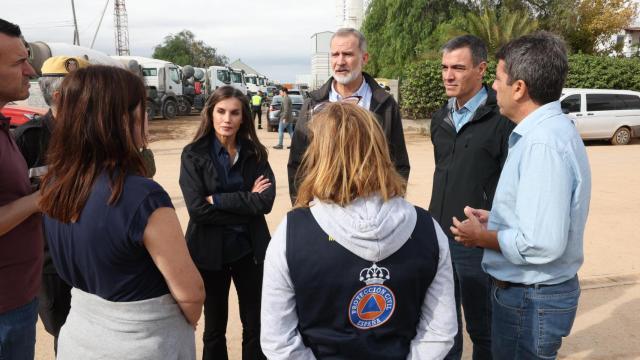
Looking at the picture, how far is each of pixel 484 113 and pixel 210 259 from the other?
1.79 meters

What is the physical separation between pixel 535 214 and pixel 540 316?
471 mm

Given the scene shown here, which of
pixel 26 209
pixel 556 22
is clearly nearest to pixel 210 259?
pixel 26 209

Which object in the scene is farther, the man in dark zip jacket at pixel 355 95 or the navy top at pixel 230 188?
the man in dark zip jacket at pixel 355 95

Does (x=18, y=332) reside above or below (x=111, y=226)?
below

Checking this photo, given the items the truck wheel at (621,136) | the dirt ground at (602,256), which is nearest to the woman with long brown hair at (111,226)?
the dirt ground at (602,256)

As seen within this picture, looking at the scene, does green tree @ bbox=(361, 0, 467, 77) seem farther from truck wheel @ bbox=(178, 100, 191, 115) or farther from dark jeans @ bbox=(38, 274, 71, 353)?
dark jeans @ bbox=(38, 274, 71, 353)

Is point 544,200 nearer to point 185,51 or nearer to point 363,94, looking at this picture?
point 363,94

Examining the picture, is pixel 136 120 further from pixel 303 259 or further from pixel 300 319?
pixel 300 319

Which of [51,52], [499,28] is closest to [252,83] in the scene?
[499,28]

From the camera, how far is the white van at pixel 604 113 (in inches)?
568

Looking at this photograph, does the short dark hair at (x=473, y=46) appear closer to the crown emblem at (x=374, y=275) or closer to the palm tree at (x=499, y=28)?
the crown emblem at (x=374, y=275)

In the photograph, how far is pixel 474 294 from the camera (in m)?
2.89

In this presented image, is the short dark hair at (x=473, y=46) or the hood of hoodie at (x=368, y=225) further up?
the short dark hair at (x=473, y=46)

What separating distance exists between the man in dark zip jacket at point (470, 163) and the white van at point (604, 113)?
41.7 ft
